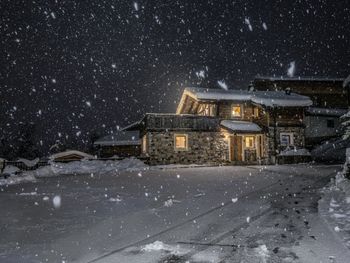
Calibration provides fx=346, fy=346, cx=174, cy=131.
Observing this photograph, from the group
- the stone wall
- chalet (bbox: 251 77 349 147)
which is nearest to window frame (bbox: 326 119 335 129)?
chalet (bbox: 251 77 349 147)

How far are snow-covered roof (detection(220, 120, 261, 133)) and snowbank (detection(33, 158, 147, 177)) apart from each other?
26.4 feet

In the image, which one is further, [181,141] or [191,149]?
[181,141]

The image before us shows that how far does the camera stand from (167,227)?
724 centimetres

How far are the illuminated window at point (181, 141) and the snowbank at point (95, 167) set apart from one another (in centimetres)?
380

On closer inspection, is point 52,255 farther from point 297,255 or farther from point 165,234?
point 297,255

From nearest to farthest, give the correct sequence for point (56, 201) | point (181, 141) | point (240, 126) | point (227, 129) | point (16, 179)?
point (56, 201)
point (16, 179)
point (227, 129)
point (181, 141)
point (240, 126)

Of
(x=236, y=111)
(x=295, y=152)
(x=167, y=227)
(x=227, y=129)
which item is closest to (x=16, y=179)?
(x=167, y=227)

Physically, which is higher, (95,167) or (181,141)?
(181,141)

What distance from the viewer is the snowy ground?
5398 mm

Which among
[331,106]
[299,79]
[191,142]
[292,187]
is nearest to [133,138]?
[191,142]

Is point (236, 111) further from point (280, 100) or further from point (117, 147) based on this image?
point (117, 147)

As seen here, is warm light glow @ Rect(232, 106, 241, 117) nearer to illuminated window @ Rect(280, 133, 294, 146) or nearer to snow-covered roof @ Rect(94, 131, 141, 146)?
illuminated window @ Rect(280, 133, 294, 146)

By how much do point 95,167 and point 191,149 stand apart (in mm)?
8259

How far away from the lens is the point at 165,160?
28.7m
